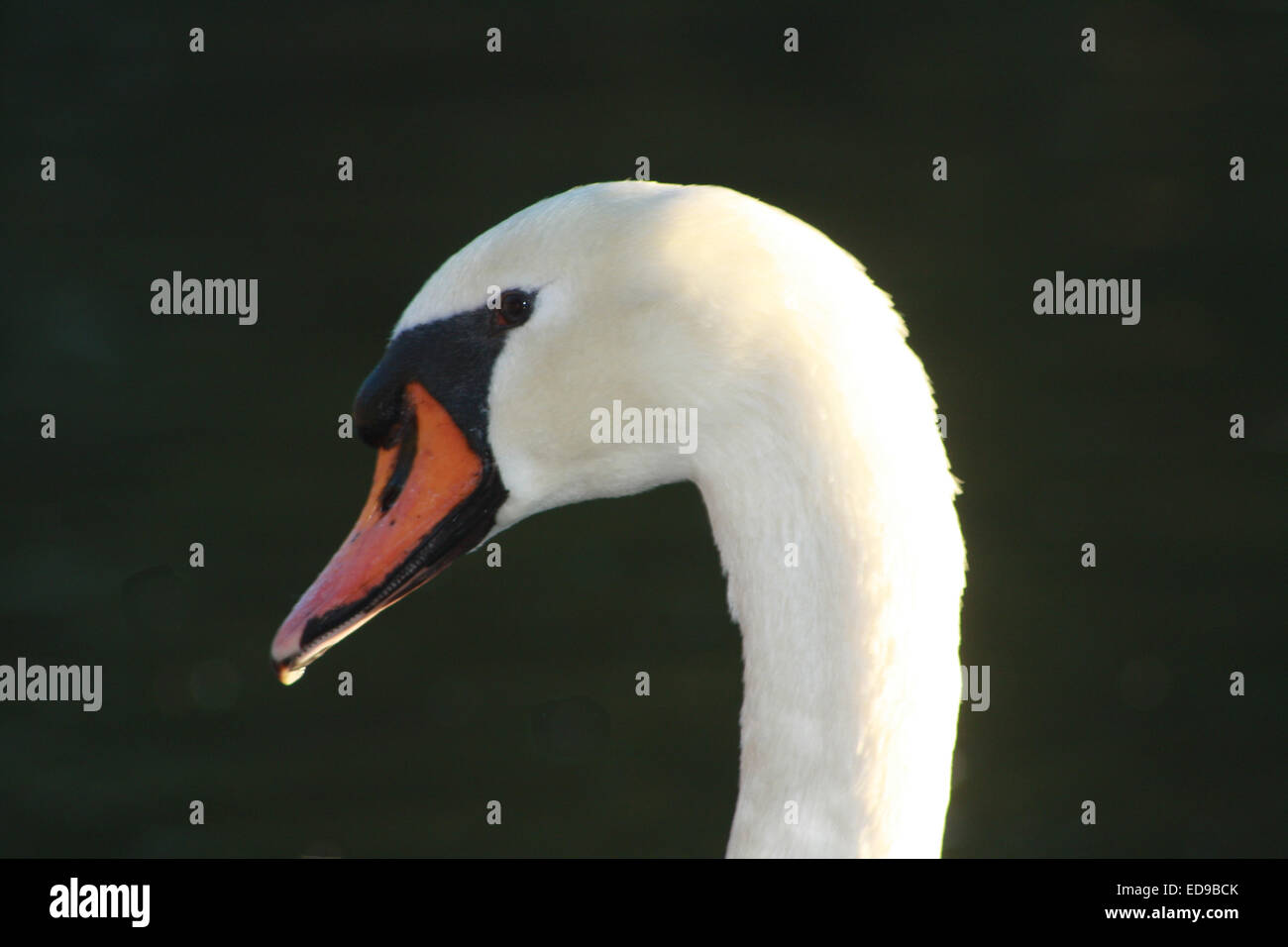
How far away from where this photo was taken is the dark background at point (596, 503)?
6898mm

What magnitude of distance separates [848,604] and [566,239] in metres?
0.72

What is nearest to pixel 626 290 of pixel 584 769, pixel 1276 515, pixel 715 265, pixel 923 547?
pixel 715 265

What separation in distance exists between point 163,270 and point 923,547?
615 centimetres

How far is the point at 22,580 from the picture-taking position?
7.34 meters

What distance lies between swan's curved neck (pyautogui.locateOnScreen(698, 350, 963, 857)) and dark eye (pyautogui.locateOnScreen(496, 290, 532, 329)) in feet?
1.31

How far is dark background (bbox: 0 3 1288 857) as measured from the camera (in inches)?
272

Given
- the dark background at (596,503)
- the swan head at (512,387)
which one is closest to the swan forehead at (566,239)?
the swan head at (512,387)

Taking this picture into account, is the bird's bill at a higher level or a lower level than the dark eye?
lower

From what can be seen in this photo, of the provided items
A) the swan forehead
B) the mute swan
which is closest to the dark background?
the mute swan

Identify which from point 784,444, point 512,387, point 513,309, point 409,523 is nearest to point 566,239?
point 513,309

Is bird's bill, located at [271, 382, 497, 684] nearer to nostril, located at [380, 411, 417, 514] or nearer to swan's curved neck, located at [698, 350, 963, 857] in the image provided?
nostril, located at [380, 411, 417, 514]

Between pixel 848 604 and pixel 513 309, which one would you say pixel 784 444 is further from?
pixel 513 309

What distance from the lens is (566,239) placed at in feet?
8.54

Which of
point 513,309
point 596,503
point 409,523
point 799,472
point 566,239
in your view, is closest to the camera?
point 799,472
